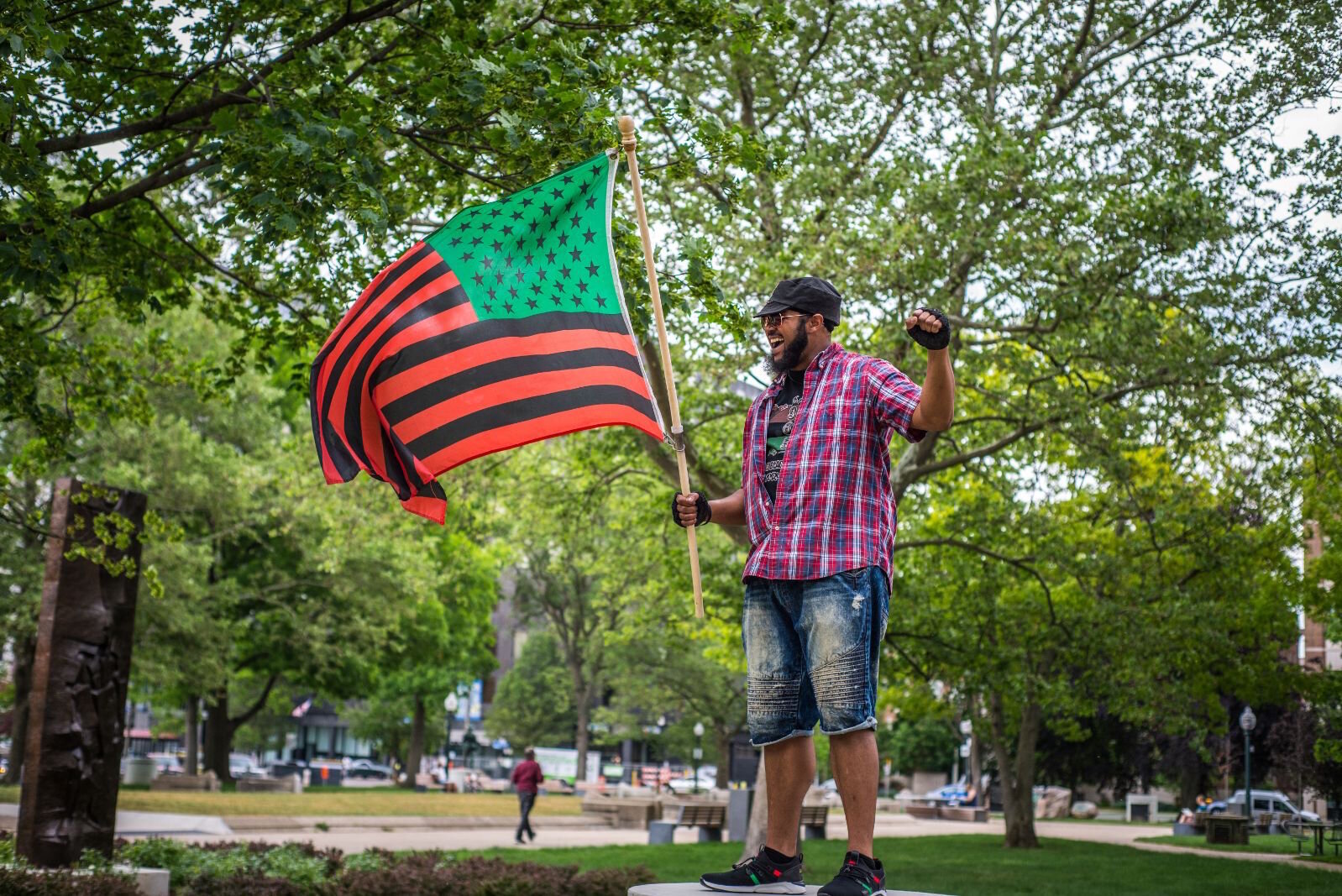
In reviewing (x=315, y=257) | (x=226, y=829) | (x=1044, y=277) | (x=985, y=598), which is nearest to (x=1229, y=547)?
(x=985, y=598)

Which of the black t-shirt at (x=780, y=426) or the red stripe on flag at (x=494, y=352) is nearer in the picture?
the black t-shirt at (x=780, y=426)

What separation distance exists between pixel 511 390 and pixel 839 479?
70.4 inches

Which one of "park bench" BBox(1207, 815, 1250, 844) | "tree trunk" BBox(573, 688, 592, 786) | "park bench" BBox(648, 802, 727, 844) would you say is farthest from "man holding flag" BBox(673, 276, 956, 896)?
→ "tree trunk" BBox(573, 688, 592, 786)

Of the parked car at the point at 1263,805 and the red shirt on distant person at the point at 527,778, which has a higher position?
the red shirt on distant person at the point at 527,778

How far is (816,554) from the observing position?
15.3 feet

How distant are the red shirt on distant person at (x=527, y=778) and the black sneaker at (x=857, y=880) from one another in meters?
21.0

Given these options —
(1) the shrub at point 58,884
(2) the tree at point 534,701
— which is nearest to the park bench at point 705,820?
(1) the shrub at point 58,884

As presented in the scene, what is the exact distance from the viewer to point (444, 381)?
19.6ft

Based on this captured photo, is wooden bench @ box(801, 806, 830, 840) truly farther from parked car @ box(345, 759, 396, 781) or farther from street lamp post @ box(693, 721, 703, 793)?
parked car @ box(345, 759, 396, 781)

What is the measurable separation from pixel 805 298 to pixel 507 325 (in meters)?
1.59

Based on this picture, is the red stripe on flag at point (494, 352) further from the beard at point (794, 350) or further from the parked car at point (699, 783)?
the parked car at point (699, 783)

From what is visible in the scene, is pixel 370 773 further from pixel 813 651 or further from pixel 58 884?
pixel 813 651

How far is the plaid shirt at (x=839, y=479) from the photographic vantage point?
468cm

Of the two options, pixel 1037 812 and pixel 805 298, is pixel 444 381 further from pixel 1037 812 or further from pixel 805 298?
pixel 1037 812
